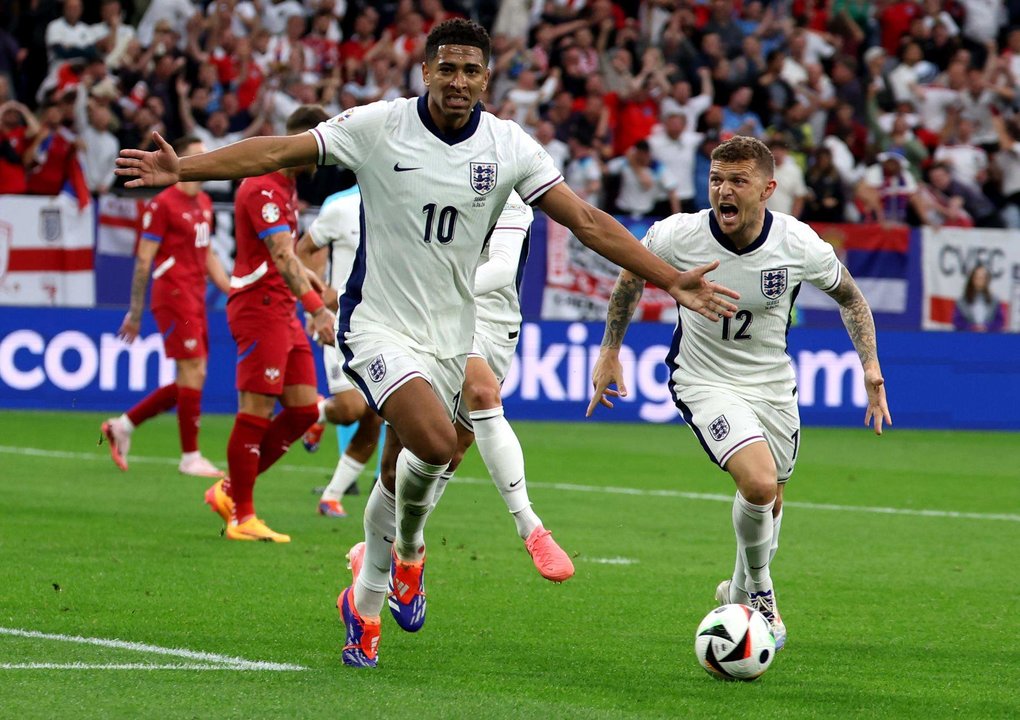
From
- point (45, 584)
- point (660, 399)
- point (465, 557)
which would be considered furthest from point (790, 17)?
point (45, 584)

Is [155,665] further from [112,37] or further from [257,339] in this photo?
[112,37]

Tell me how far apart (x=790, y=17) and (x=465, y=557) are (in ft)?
54.1

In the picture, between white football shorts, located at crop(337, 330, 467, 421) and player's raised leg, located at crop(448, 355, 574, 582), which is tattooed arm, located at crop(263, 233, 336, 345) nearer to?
player's raised leg, located at crop(448, 355, 574, 582)

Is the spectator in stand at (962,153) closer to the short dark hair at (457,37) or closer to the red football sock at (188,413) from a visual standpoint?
the red football sock at (188,413)

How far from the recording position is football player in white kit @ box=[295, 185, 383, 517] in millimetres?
10438

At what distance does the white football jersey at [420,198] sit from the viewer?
20.6 ft

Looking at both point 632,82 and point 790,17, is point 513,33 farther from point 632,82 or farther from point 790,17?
point 790,17

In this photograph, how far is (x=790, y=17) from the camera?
24.2 meters

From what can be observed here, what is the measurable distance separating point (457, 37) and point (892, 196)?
15.2 m

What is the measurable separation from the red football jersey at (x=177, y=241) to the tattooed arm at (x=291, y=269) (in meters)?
3.43

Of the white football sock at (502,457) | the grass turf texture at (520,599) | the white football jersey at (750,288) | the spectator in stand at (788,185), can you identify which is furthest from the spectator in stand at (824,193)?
the white football jersey at (750,288)

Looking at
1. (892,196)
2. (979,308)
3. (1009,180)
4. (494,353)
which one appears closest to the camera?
(494,353)

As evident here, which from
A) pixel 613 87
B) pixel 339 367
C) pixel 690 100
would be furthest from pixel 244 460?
pixel 690 100

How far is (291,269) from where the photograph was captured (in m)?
9.35
